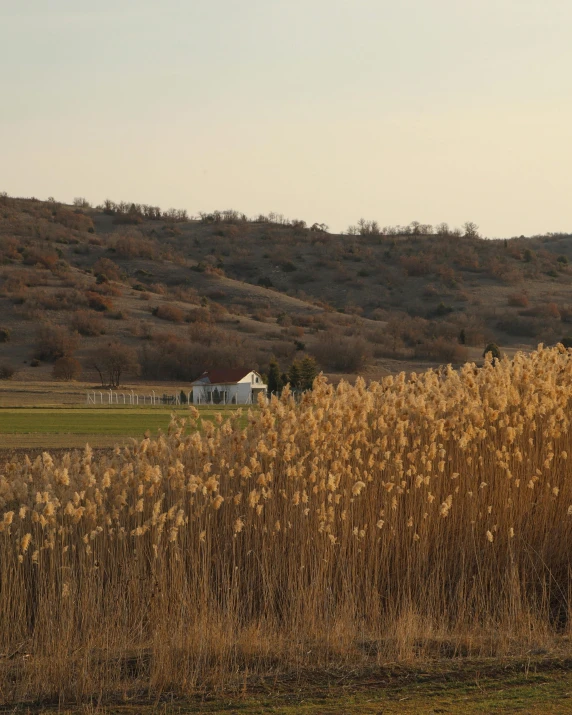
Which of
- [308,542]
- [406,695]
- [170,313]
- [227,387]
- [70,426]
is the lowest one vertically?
[70,426]

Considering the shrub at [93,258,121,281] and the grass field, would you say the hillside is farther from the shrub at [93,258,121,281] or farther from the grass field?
the grass field

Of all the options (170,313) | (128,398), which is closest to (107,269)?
(170,313)

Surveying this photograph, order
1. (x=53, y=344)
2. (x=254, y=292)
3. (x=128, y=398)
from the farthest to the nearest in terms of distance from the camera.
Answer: (x=254, y=292) < (x=53, y=344) < (x=128, y=398)

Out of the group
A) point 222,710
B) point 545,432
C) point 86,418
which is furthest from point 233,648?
point 86,418

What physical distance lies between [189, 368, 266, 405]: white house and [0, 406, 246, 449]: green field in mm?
16591

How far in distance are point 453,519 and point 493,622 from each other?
120cm

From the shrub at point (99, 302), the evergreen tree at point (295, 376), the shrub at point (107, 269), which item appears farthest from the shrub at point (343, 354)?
the shrub at point (107, 269)

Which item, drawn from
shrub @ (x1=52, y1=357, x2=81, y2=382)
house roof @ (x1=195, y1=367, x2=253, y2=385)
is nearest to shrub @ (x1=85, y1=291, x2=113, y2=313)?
shrub @ (x1=52, y1=357, x2=81, y2=382)

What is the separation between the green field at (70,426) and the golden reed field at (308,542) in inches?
380

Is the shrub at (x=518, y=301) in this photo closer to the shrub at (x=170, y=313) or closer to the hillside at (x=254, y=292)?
the hillside at (x=254, y=292)

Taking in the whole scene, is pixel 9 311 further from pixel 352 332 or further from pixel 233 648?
pixel 233 648

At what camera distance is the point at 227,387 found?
209 ft

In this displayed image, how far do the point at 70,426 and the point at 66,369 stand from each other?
3917 cm

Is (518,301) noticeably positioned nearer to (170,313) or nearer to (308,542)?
(170,313)
